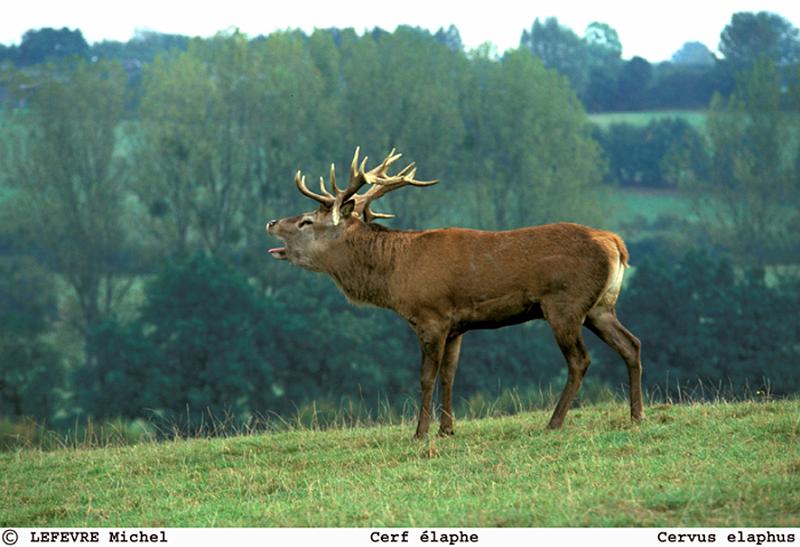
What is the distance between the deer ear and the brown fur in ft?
1.69

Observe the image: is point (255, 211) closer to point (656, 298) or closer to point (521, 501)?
point (656, 298)

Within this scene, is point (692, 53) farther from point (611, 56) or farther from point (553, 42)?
point (553, 42)

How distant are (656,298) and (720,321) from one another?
3.85 meters

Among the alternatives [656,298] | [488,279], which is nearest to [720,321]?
[656,298]

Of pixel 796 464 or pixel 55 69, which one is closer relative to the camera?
pixel 796 464

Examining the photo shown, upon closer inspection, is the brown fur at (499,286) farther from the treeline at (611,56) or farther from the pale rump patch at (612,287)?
the treeline at (611,56)

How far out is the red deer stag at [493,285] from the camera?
11.3 meters

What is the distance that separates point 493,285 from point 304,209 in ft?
191

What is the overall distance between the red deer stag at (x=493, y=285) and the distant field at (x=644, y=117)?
282 feet

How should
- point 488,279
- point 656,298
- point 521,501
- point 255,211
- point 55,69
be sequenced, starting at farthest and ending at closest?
1. point 55,69
2. point 255,211
3. point 656,298
4. point 488,279
5. point 521,501

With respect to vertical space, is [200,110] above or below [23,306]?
above

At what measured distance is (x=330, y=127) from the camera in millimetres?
74188

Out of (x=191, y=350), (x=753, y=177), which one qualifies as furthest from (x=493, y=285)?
(x=753, y=177)

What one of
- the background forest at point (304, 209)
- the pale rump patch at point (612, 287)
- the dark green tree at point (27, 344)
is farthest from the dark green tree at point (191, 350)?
the pale rump patch at point (612, 287)
